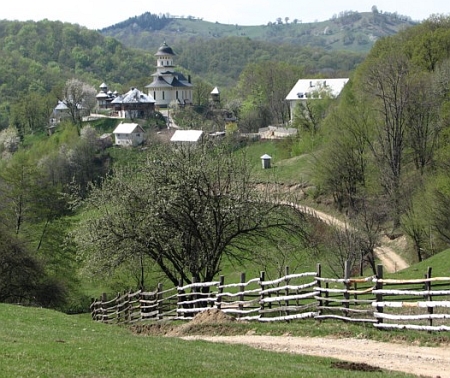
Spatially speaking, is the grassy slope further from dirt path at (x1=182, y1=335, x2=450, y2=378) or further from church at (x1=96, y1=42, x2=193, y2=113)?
church at (x1=96, y1=42, x2=193, y2=113)

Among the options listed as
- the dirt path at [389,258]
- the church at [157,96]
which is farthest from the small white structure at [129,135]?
the dirt path at [389,258]

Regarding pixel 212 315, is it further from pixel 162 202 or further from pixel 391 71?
pixel 391 71

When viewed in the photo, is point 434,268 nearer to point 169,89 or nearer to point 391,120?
point 391,120

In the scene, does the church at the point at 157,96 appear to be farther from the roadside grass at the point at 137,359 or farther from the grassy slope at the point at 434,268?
the roadside grass at the point at 137,359

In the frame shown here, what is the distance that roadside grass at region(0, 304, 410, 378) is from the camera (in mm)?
13898

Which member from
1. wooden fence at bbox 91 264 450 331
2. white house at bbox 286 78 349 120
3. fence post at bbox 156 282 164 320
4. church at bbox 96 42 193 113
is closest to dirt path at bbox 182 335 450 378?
wooden fence at bbox 91 264 450 331

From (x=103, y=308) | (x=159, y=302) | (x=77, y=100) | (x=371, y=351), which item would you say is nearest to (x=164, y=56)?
(x=77, y=100)

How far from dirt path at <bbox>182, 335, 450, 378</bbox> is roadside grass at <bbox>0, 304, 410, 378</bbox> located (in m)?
0.87

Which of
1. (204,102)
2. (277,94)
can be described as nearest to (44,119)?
(204,102)

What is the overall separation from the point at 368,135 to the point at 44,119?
88573 millimetres

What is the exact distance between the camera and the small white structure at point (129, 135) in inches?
4412

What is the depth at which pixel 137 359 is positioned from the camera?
15398 mm

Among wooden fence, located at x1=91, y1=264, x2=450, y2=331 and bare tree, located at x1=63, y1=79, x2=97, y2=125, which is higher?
bare tree, located at x1=63, y1=79, x2=97, y2=125

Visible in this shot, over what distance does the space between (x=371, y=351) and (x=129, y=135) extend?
3804 inches
